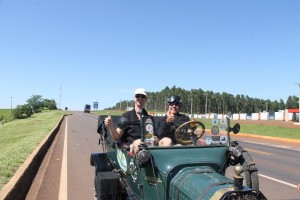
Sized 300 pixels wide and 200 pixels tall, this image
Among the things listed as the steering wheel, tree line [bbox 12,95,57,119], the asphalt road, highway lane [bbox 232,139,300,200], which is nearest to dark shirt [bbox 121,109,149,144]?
the steering wheel

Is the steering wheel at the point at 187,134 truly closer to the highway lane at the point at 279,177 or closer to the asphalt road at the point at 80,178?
the asphalt road at the point at 80,178

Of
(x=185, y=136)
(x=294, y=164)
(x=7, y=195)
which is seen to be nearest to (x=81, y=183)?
(x=7, y=195)

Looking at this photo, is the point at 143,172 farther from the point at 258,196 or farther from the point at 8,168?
the point at 8,168

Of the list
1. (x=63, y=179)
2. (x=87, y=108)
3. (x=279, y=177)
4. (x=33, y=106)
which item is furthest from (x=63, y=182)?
(x=33, y=106)

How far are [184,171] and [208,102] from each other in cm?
16183

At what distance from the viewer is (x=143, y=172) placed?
455 centimetres

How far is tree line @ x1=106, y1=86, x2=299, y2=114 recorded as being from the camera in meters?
154

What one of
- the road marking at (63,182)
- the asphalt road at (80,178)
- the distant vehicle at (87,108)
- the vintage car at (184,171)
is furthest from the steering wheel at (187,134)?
the distant vehicle at (87,108)

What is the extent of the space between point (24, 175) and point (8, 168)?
2.11 feet

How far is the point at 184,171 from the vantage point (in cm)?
406

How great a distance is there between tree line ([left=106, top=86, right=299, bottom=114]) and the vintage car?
13623cm

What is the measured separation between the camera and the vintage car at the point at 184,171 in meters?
3.50

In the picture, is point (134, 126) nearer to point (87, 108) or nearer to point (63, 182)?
point (63, 182)

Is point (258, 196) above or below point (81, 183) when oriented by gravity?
above
